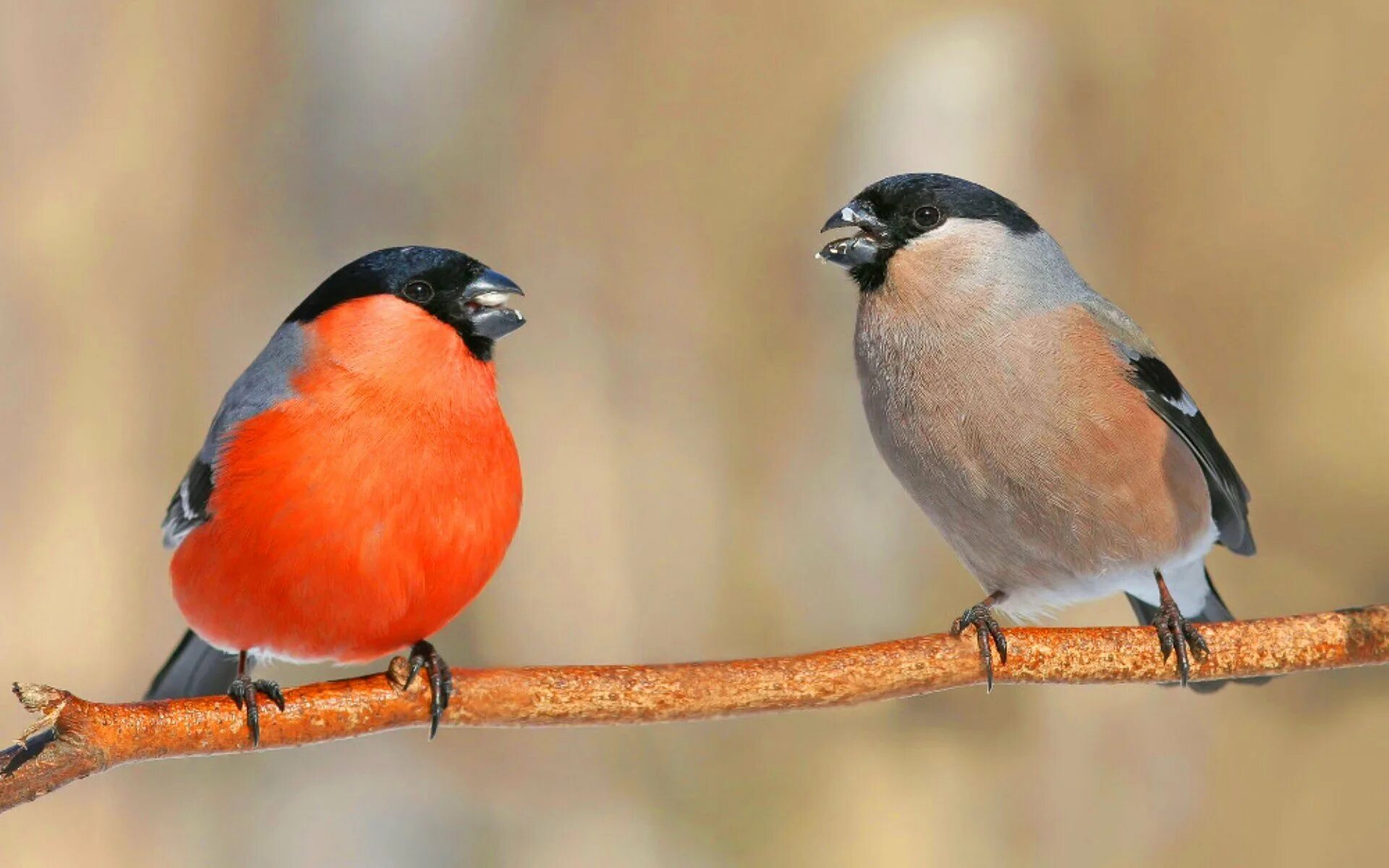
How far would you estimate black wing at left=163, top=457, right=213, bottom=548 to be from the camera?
1.13 meters

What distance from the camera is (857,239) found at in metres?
1.18

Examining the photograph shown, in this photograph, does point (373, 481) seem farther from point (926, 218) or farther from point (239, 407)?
point (926, 218)

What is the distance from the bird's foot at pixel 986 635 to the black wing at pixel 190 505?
0.64m

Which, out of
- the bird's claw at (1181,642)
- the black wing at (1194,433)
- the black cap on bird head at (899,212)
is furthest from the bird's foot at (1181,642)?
the black cap on bird head at (899,212)

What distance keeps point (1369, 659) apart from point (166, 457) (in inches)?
61.2

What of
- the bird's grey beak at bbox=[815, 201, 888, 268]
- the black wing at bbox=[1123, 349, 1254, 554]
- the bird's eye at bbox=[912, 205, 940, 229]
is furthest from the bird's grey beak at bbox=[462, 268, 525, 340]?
the black wing at bbox=[1123, 349, 1254, 554]

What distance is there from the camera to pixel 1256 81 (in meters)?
1.96

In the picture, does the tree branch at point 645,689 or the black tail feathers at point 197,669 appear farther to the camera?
the black tail feathers at point 197,669

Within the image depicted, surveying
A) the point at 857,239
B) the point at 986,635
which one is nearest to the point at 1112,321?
the point at 857,239

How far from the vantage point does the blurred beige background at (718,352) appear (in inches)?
74.4

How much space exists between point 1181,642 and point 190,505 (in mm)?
851

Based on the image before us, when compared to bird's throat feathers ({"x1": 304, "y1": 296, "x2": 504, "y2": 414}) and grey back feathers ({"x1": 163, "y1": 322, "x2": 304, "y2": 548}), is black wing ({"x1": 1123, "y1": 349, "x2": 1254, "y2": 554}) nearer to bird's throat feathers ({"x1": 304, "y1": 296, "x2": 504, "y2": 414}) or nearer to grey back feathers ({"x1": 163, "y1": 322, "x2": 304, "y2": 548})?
bird's throat feathers ({"x1": 304, "y1": 296, "x2": 504, "y2": 414})

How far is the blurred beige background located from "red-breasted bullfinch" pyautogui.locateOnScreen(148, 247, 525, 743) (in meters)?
0.80

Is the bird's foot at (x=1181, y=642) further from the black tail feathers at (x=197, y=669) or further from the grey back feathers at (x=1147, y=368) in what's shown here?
the black tail feathers at (x=197, y=669)
